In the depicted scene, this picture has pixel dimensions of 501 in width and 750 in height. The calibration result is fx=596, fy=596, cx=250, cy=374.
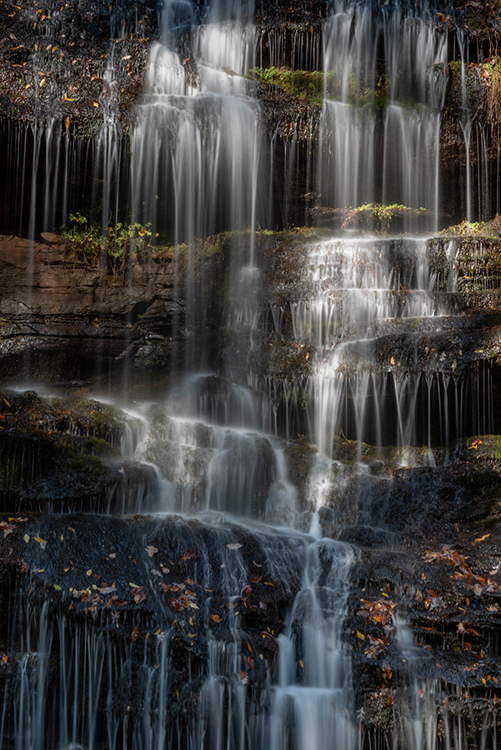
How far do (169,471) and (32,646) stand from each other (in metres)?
3.24

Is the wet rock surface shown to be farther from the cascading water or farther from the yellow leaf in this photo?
the cascading water

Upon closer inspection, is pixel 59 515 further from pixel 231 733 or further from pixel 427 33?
pixel 427 33

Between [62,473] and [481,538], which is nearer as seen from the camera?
[481,538]

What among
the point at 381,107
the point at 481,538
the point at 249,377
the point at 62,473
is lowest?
the point at 481,538

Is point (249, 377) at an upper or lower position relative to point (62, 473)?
upper

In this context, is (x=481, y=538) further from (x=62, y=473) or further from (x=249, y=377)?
(x=249, y=377)

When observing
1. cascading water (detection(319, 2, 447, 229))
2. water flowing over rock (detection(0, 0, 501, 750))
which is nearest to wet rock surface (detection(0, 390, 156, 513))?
water flowing over rock (detection(0, 0, 501, 750))

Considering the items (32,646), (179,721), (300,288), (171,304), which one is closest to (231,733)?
(179,721)

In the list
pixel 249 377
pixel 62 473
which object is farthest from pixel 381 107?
pixel 62 473

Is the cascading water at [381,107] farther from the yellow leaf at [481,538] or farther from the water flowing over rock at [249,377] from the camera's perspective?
the yellow leaf at [481,538]

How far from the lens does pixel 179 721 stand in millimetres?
4773

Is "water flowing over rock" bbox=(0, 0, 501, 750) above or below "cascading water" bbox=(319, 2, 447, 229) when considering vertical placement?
below

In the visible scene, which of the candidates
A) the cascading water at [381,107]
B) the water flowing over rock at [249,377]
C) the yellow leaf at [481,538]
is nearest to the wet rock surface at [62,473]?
the water flowing over rock at [249,377]

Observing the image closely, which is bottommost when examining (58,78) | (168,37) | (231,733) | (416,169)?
(231,733)
